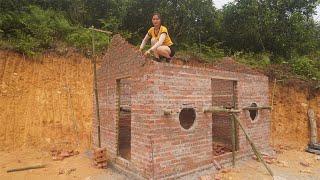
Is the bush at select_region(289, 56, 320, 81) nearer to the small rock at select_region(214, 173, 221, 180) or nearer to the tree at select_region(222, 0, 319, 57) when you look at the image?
the tree at select_region(222, 0, 319, 57)

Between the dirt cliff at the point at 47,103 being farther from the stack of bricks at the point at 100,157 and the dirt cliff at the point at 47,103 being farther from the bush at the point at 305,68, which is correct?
the stack of bricks at the point at 100,157

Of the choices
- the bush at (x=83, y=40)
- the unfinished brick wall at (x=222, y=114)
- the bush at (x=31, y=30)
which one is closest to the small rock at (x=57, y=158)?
the bush at (x=31, y=30)

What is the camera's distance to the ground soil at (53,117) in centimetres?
787

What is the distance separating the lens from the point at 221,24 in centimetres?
1525

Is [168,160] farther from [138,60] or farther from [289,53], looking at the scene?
[289,53]

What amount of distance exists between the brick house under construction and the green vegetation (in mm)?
5299

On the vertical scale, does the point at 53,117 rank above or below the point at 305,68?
below

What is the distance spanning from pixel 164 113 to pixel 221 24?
36.8 feet

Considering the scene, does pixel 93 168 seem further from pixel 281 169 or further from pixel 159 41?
pixel 281 169

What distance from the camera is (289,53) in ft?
46.5

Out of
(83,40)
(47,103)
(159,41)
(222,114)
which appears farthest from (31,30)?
(222,114)

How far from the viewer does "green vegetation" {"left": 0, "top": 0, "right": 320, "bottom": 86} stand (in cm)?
1310

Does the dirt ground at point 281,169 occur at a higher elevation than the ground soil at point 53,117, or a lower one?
lower

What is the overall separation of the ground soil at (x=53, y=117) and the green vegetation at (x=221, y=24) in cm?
195
